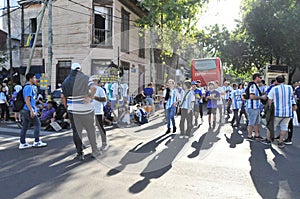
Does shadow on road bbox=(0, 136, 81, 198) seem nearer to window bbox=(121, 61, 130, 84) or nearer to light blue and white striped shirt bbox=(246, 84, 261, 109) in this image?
light blue and white striped shirt bbox=(246, 84, 261, 109)

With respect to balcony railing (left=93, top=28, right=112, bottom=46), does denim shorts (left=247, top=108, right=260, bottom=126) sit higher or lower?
lower

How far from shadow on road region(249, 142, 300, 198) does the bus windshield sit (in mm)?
13658

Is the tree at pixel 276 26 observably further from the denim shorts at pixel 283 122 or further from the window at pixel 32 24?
the denim shorts at pixel 283 122

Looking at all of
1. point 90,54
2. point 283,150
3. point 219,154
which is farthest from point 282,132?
point 90,54

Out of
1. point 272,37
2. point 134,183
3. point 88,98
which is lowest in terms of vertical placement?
point 134,183

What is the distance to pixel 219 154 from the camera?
224 inches

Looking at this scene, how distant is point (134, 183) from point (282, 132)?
406cm

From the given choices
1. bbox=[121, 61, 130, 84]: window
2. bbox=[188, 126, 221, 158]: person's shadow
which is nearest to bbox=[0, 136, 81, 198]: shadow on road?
bbox=[188, 126, 221, 158]: person's shadow

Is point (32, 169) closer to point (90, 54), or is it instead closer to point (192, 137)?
point (192, 137)

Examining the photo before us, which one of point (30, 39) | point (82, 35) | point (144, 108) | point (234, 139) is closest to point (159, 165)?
point (234, 139)

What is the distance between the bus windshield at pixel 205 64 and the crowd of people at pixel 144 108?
785 cm

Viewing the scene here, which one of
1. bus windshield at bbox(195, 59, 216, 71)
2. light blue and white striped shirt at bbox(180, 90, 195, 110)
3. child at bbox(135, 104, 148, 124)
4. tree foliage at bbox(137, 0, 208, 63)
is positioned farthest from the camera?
bus windshield at bbox(195, 59, 216, 71)

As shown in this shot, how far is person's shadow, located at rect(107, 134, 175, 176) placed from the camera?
470 cm

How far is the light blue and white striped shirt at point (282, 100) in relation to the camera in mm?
6234
